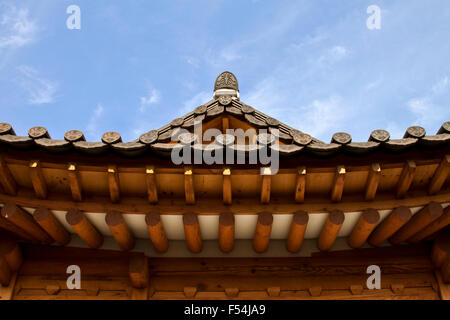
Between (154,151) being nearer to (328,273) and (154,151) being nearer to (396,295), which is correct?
(328,273)

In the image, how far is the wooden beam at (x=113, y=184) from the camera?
4.77 m

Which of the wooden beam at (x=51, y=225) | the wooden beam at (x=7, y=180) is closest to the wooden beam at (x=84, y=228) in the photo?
the wooden beam at (x=51, y=225)

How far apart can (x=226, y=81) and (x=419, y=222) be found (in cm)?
491

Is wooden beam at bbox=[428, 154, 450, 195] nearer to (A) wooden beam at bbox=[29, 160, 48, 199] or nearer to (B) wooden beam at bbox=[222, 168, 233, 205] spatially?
(B) wooden beam at bbox=[222, 168, 233, 205]

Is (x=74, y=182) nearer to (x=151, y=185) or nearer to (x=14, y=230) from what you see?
(x=151, y=185)

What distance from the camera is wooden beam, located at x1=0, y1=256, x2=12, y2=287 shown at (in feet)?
17.7

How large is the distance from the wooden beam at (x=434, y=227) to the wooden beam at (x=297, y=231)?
5.00 ft

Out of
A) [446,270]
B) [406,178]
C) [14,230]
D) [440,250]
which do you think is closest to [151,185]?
[14,230]

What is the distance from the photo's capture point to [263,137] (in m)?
4.62

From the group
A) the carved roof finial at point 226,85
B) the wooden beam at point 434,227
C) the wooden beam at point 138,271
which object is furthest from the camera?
the carved roof finial at point 226,85

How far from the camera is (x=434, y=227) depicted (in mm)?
5395

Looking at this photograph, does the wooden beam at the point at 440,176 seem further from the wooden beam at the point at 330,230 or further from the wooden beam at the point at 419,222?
the wooden beam at the point at 330,230
